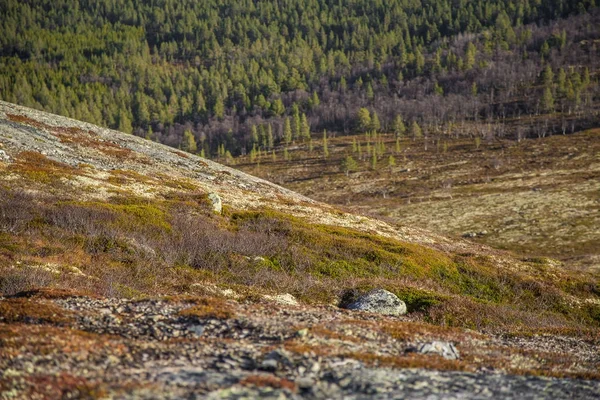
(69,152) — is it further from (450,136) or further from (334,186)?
(450,136)

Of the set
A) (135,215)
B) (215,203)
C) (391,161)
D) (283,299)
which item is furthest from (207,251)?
(391,161)

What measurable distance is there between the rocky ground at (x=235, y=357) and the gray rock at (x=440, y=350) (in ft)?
0.32

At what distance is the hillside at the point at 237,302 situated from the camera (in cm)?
934

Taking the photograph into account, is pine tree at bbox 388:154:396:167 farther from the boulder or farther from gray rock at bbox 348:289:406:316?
gray rock at bbox 348:289:406:316

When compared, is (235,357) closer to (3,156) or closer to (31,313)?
(31,313)

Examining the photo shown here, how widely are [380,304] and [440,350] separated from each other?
29.8 ft

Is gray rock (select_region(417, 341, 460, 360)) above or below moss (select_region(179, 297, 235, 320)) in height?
below

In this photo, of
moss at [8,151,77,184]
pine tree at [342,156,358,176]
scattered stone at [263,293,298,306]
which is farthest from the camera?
pine tree at [342,156,358,176]

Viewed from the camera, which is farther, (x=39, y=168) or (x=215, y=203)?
(x=39, y=168)

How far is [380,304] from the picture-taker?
2194 cm

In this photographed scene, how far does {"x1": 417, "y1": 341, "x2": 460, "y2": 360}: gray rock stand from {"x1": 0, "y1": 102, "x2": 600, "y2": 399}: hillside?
0.63 feet

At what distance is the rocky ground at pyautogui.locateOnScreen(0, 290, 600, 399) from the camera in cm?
841

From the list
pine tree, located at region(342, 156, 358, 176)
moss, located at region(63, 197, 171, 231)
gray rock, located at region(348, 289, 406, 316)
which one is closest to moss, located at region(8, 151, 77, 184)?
moss, located at region(63, 197, 171, 231)

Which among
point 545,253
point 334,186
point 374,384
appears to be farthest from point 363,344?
point 334,186
